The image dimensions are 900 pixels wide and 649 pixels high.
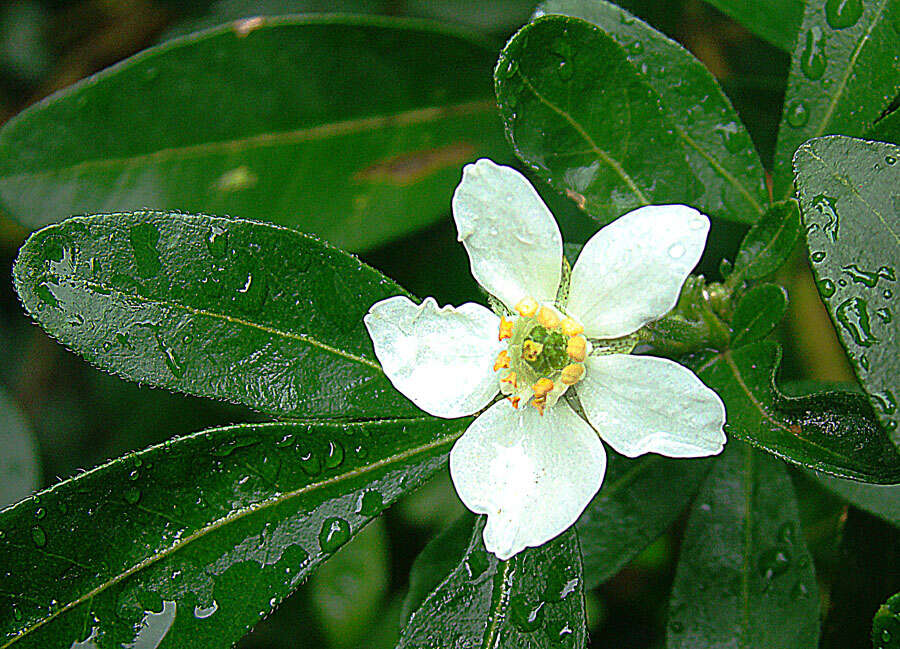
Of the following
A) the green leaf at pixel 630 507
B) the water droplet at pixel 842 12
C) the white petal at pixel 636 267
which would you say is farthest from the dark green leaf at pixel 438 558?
the water droplet at pixel 842 12

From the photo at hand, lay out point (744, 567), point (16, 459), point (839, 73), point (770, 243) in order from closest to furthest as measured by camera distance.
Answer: point (770, 243)
point (839, 73)
point (744, 567)
point (16, 459)

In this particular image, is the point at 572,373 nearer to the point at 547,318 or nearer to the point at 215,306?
the point at 547,318

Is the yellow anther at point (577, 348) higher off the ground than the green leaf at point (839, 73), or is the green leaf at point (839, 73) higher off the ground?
the green leaf at point (839, 73)

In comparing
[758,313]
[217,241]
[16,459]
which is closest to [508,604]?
[758,313]

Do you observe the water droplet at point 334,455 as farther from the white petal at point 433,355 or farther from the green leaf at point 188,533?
the white petal at point 433,355

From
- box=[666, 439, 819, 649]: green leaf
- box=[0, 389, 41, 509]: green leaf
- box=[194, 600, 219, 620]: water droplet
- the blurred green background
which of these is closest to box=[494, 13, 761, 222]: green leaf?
box=[666, 439, 819, 649]: green leaf

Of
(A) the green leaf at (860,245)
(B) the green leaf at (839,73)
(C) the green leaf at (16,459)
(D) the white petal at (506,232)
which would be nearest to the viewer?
(A) the green leaf at (860,245)
